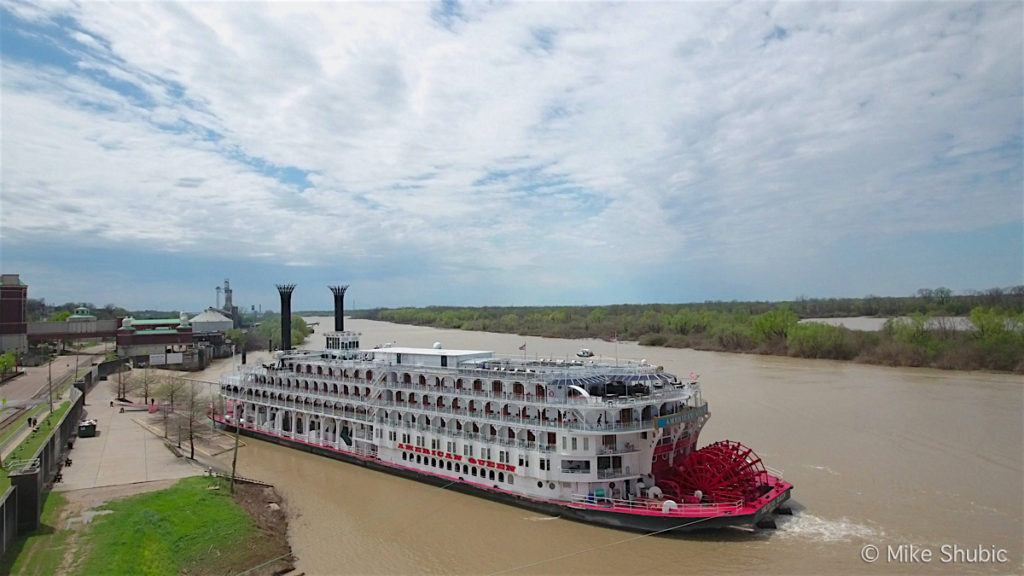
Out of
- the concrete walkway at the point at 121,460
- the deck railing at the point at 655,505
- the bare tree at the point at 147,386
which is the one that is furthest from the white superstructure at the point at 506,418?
the bare tree at the point at 147,386

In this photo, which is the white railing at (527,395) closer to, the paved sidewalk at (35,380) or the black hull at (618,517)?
the black hull at (618,517)

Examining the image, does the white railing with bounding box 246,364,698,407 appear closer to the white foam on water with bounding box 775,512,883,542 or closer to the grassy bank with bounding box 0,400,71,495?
the white foam on water with bounding box 775,512,883,542

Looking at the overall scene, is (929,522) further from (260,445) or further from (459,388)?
(260,445)

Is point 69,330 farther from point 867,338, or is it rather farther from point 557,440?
point 867,338

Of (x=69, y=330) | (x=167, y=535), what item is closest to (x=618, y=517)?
(x=167, y=535)

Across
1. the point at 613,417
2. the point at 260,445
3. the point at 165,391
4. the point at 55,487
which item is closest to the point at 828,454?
the point at 613,417

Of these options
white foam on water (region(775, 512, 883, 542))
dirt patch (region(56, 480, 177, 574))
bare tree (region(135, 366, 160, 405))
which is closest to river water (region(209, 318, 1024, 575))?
white foam on water (region(775, 512, 883, 542))

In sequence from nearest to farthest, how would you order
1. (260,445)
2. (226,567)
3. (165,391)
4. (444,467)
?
(226,567) → (444,467) → (260,445) → (165,391)
